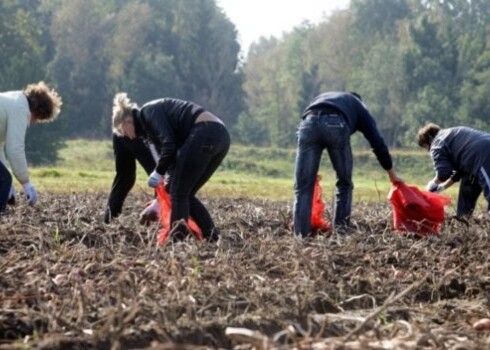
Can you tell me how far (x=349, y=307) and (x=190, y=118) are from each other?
2.45m

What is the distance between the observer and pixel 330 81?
71.2 meters

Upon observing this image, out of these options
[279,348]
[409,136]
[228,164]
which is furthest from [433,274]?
[409,136]

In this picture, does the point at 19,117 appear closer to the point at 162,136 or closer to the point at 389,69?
the point at 162,136

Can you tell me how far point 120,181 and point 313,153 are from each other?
1.82 meters

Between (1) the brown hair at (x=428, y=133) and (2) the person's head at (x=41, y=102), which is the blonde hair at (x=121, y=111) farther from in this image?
(1) the brown hair at (x=428, y=133)

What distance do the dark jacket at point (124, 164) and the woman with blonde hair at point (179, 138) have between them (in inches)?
29.9

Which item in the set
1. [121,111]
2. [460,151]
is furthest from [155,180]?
[460,151]

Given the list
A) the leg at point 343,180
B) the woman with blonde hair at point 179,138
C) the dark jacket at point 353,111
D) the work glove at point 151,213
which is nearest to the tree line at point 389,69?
the dark jacket at point 353,111

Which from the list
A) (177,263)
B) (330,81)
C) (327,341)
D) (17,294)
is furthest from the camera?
(330,81)

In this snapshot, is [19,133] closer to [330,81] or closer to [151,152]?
[151,152]

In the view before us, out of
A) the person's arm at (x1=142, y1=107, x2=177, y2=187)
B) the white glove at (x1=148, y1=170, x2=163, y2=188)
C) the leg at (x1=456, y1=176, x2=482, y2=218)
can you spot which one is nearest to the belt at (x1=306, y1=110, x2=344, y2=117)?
the person's arm at (x1=142, y1=107, x2=177, y2=187)

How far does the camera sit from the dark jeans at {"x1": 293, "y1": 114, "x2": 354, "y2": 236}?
7531mm

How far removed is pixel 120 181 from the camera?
27.3ft

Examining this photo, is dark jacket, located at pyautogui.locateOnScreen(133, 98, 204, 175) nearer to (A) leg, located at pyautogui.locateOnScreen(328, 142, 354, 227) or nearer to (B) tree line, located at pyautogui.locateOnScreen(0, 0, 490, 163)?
(A) leg, located at pyautogui.locateOnScreen(328, 142, 354, 227)
